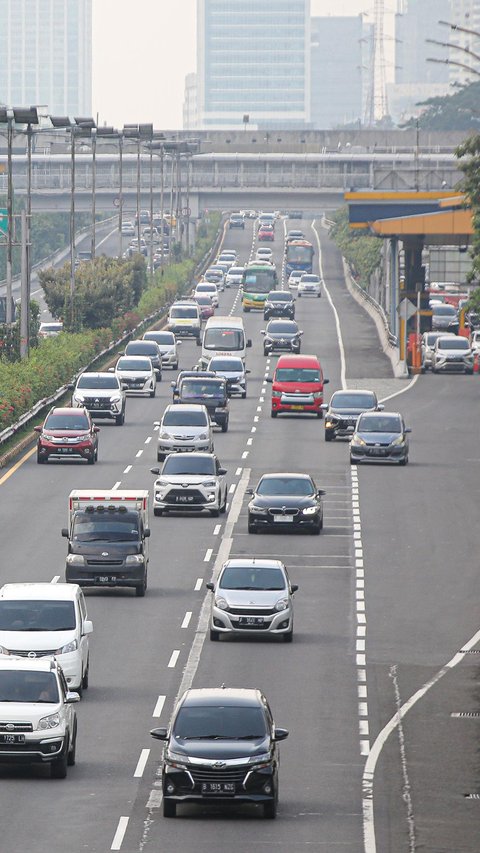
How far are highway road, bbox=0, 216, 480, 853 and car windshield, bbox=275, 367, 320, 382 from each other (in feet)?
16.2

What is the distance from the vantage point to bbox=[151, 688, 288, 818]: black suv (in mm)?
24359

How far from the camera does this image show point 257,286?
13525 centimetres

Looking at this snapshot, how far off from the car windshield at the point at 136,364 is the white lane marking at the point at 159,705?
5182 centimetres

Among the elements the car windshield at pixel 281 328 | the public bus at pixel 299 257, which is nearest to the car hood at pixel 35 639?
the car windshield at pixel 281 328

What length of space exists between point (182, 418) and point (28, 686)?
36794 mm

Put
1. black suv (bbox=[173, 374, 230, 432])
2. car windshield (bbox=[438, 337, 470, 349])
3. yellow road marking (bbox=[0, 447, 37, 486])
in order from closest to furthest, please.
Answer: yellow road marking (bbox=[0, 447, 37, 486]), black suv (bbox=[173, 374, 230, 432]), car windshield (bbox=[438, 337, 470, 349])

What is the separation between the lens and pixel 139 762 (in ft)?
92.3

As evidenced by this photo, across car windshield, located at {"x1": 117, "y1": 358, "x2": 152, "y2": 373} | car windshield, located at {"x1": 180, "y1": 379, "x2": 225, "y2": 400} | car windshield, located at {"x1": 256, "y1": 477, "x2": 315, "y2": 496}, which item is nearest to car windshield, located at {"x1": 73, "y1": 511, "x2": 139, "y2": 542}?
car windshield, located at {"x1": 256, "y1": 477, "x2": 315, "y2": 496}

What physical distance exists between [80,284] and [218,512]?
164ft

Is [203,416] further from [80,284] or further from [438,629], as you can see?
[80,284]

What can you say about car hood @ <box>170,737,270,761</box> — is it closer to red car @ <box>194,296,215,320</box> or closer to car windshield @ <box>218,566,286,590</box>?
car windshield @ <box>218,566,286,590</box>

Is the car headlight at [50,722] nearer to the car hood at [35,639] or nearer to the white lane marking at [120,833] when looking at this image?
the white lane marking at [120,833]

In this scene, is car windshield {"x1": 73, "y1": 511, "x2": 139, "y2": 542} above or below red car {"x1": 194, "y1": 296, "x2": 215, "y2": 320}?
above

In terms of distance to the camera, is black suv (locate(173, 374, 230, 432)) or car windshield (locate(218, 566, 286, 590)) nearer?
car windshield (locate(218, 566, 286, 590))
